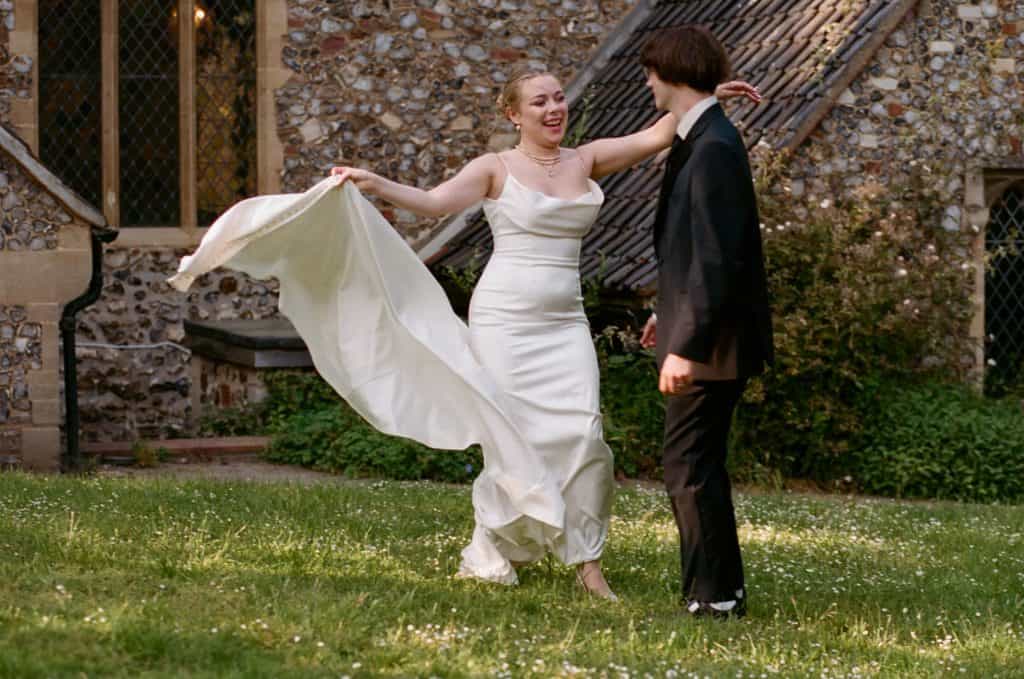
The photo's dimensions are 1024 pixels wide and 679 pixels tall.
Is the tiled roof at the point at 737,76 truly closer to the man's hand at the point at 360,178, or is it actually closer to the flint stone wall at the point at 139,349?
the flint stone wall at the point at 139,349

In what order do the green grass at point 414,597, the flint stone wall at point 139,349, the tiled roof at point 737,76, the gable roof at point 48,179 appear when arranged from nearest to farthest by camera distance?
the green grass at point 414,597 → the gable roof at point 48,179 → the tiled roof at point 737,76 → the flint stone wall at point 139,349

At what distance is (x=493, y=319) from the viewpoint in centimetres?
703

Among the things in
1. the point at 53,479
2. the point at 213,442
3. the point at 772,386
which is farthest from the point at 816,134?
the point at 53,479

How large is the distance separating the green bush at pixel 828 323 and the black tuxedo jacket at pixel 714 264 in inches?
225

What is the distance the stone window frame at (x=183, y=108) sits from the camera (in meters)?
13.4

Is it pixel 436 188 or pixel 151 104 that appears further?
pixel 151 104

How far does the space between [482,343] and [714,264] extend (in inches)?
48.1

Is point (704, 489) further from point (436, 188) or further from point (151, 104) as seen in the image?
point (151, 104)

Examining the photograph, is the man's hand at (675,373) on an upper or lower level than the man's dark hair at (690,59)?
lower

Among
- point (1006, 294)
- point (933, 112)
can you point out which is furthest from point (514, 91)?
point (1006, 294)

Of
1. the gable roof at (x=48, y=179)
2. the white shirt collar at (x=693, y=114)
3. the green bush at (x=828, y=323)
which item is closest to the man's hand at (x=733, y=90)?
the white shirt collar at (x=693, y=114)

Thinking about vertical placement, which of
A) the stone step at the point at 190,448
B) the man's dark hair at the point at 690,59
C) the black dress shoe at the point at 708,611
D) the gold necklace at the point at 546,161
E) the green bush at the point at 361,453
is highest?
the man's dark hair at the point at 690,59

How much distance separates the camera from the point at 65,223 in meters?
11.6

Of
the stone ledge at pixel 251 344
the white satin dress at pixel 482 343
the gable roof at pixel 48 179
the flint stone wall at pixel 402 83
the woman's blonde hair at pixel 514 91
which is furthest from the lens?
the flint stone wall at pixel 402 83
